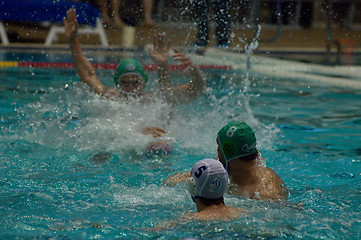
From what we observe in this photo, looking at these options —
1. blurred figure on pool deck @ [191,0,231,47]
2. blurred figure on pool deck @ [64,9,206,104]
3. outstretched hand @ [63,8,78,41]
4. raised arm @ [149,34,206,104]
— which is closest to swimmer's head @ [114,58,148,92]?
blurred figure on pool deck @ [64,9,206,104]

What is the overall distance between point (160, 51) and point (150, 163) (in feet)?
4.32

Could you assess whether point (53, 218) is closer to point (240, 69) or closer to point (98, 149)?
point (98, 149)

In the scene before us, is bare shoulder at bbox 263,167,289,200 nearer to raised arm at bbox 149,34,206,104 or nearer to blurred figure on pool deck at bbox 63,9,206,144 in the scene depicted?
blurred figure on pool deck at bbox 63,9,206,144

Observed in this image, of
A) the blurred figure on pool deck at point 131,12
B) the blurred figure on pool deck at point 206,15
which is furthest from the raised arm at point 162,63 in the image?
the blurred figure on pool deck at point 131,12

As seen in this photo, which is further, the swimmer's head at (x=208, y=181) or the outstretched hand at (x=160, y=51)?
the outstretched hand at (x=160, y=51)

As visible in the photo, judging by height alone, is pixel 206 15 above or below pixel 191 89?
above

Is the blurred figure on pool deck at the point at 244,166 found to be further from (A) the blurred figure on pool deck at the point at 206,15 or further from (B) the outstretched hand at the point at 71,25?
(A) the blurred figure on pool deck at the point at 206,15

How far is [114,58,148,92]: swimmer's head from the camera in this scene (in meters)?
5.17

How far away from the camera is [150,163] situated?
4.67 m

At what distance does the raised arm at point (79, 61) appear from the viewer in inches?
207

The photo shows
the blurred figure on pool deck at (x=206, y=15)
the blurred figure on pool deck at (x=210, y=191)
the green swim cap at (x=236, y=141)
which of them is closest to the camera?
the blurred figure on pool deck at (x=210, y=191)

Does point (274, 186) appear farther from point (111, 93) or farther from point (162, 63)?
point (111, 93)

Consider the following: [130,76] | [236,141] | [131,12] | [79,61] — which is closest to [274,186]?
[236,141]

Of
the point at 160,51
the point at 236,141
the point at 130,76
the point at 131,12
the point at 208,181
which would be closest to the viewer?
the point at 208,181
